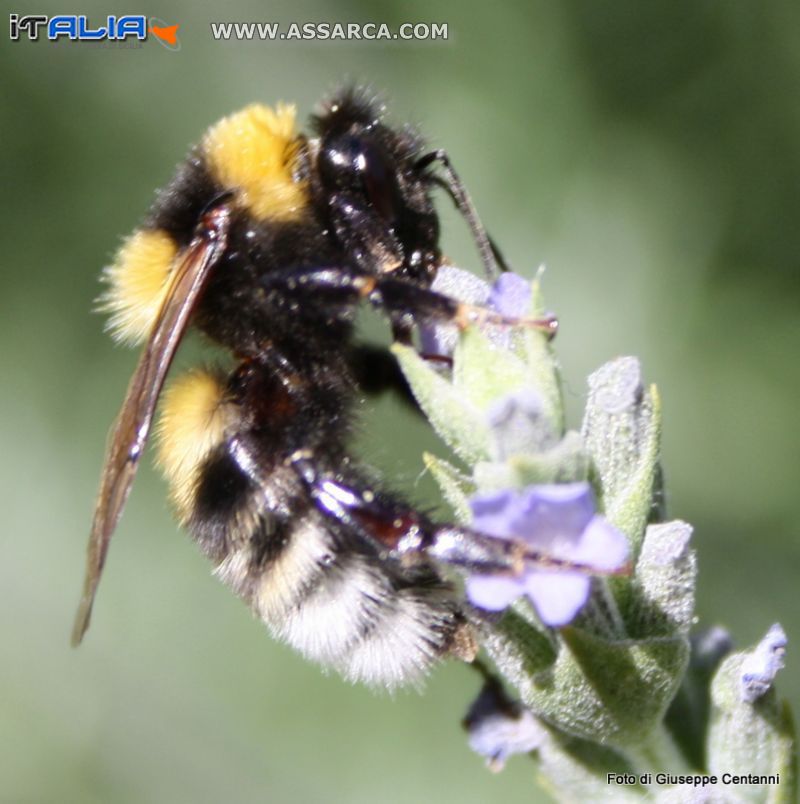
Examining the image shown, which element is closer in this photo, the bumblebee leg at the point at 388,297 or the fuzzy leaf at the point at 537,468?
the fuzzy leaf at the point at 537,468

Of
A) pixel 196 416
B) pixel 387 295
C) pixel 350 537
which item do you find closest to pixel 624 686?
pixel 350 537

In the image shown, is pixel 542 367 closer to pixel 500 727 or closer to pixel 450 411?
pixel 450 411

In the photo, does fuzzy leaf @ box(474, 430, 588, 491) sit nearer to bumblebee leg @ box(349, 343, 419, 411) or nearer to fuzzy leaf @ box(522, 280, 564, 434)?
fuzzy leaf @ box(522, 280, 564, 434)

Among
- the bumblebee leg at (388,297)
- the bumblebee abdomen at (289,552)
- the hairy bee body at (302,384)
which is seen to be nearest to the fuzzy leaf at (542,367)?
the bumblebee leg at (388,297)

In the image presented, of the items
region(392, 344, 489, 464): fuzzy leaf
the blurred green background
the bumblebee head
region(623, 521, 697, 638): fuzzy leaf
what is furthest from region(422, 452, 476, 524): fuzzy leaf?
the blurred green background

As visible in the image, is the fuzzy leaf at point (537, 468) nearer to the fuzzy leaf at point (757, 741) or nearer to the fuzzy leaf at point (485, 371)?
the fuzzy leaf at point (485, 371)

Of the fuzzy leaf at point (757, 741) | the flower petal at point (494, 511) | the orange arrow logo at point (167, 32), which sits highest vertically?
the orange arrow logo at point (167, 32)

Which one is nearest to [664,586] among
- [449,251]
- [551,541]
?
[551,541]
